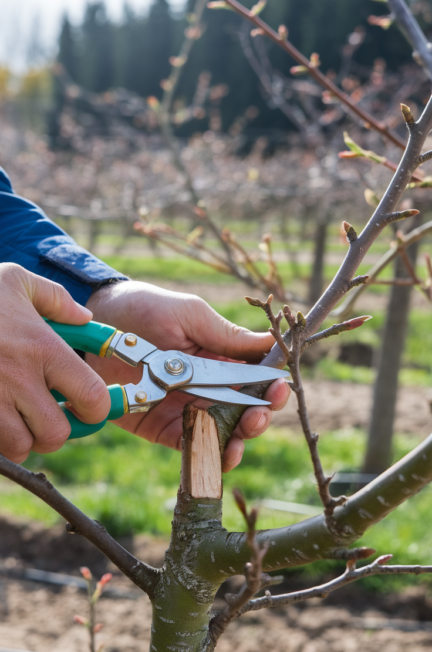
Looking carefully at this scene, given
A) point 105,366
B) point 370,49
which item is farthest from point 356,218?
point 105,366

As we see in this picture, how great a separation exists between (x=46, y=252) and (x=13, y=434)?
1.95ft

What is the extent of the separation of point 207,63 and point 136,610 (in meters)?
23.5

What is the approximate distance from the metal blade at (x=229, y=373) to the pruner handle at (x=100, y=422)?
0.56 feet

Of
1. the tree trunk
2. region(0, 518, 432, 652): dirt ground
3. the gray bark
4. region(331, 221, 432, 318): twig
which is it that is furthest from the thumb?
the gray bark

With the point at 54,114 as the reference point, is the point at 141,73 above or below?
above

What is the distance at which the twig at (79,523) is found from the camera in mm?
872

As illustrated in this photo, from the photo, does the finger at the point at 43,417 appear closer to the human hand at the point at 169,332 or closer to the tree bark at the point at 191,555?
the tree bark at the point at 191,555

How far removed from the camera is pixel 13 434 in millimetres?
1122

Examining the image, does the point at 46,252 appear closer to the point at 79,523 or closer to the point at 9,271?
the point at 9,271

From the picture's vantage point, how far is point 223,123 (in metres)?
20.5

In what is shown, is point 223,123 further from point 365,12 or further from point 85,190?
point 85,190

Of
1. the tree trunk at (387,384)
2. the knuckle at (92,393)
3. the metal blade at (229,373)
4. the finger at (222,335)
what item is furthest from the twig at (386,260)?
the tree trunk at (387,384)

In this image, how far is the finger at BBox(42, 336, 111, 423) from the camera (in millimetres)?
1090

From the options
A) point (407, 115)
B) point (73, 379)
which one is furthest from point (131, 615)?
point (407, 115)
